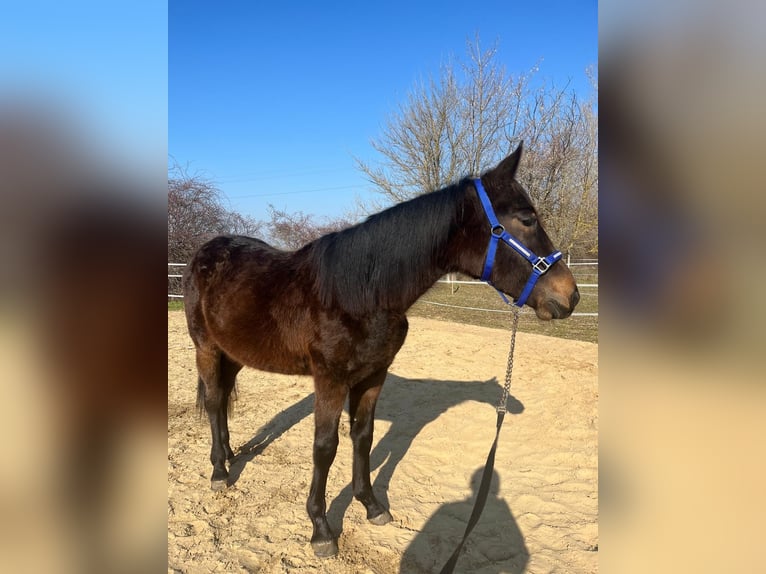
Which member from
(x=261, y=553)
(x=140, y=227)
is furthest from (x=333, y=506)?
(x=140, y=227)

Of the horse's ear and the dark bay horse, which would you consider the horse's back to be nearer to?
the dark bay horse

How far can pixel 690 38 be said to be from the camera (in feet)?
2.33

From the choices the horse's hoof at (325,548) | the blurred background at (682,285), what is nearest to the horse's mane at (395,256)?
the horse's hoof at (325,548)

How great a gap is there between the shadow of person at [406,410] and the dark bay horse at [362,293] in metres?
0.38

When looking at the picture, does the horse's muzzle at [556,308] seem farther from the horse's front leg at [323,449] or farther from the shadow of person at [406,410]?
the shadow of person at [406,410]

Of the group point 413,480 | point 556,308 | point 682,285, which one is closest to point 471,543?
point 413,480

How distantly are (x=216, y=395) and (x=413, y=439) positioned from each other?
6.58ft

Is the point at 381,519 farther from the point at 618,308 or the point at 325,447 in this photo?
the point at 618,308

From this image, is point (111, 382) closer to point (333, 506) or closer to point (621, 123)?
point (621, 123)

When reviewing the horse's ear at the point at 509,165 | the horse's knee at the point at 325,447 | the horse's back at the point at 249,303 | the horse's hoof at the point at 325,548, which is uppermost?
the horse's ear at the point at 509,165

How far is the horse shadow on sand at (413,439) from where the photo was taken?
271 cm

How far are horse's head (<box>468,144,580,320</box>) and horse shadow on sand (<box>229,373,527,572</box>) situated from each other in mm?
1602

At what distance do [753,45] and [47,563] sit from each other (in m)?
1.31

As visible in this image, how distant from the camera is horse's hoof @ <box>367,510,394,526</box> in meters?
2.92
